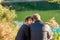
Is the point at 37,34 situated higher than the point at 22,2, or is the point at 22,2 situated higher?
the point at 22,2

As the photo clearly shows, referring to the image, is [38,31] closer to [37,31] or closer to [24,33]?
[37,31]

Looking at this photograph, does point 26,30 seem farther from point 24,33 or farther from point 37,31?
point 37,31

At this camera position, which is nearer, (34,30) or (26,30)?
(26,30)

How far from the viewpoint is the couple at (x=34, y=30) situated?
486 cm

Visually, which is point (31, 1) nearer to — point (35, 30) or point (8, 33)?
point (8, 33)

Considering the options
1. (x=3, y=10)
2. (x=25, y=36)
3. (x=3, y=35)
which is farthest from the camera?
(x=3, y=10)

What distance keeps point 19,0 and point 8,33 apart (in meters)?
23.2

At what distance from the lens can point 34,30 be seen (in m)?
4.95

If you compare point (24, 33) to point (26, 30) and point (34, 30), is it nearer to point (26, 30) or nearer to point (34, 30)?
point (26, 30)

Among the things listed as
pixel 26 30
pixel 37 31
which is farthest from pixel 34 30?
pixel 26 30

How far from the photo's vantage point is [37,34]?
4.95 m

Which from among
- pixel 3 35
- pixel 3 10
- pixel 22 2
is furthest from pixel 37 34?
pixel 22 2

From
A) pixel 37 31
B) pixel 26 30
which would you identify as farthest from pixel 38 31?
pixel 26 30

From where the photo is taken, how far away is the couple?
486 centimetres
